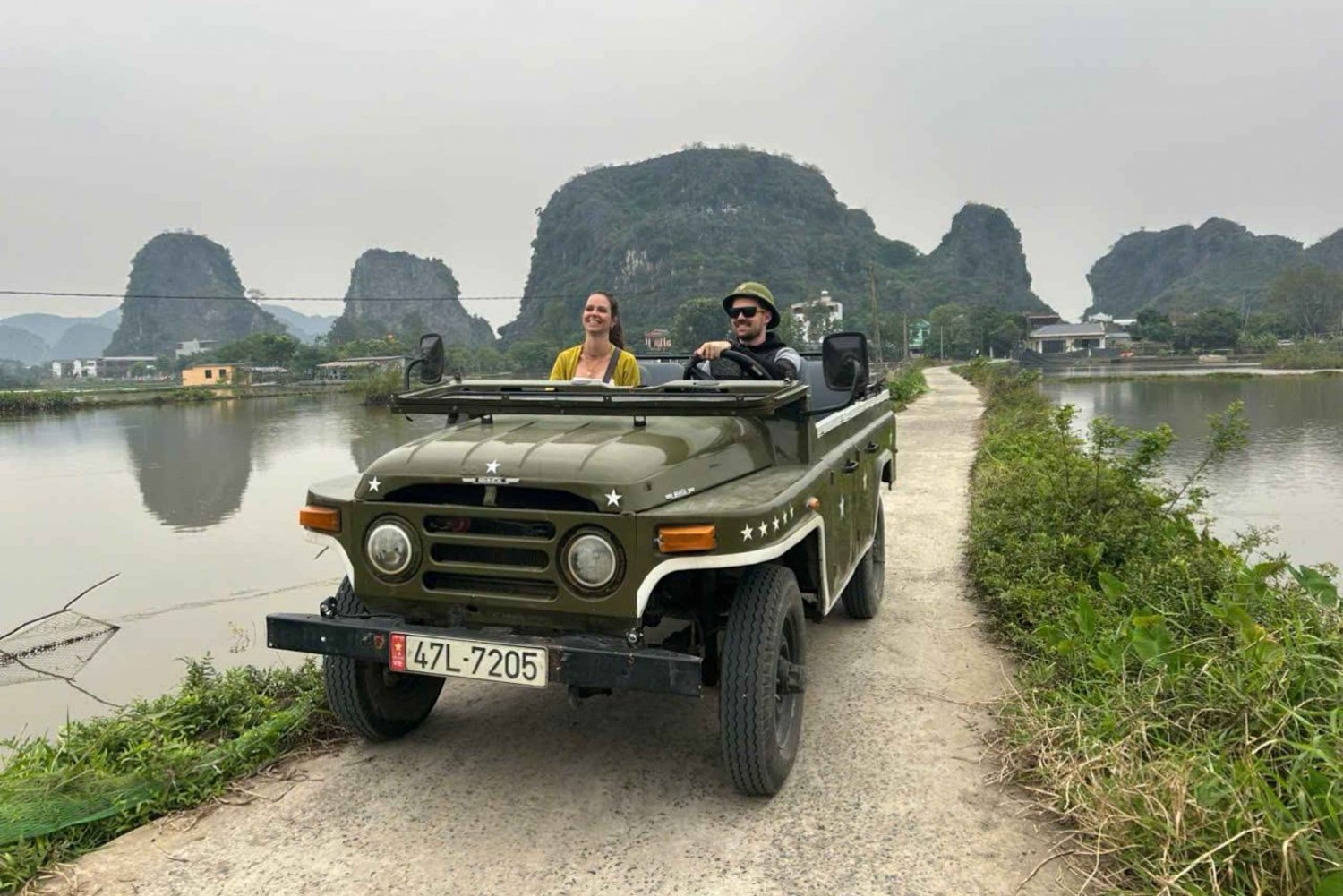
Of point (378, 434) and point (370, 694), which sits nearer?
point (370, 694)

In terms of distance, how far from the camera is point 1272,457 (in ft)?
46.8

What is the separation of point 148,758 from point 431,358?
1.99 meters

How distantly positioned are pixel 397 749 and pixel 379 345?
79.1 m

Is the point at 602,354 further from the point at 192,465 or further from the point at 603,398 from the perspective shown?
the point at 192,465

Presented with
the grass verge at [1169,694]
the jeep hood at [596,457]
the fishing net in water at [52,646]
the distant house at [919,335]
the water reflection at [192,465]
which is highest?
the distant house at [919,335]

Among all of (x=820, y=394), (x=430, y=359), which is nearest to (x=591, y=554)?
(x=430, y=359)

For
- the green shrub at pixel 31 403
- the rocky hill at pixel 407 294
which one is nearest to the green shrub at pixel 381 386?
the green shrub at pixel 31 403

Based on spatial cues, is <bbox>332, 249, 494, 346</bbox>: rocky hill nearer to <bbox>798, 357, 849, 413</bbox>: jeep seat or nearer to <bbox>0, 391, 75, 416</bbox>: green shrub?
<bbox>0, 391, 75, 416</bbox>: green shrub

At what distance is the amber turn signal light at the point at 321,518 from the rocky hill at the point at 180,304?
133613mm

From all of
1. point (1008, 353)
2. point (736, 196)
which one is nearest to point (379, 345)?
point (1008, 353)

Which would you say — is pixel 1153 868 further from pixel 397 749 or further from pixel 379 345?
pixel 379 345

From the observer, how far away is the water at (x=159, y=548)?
6332 mm

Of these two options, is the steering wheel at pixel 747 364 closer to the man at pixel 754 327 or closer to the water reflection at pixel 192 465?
the man at pixel 754 327

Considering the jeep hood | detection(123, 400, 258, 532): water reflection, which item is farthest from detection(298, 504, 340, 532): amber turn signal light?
detection(123, 400, 258, 532): water reflection
